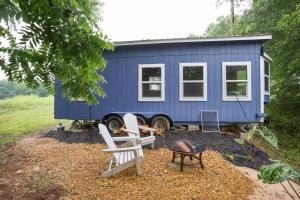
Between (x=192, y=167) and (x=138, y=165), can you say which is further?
(x=192, y=167)

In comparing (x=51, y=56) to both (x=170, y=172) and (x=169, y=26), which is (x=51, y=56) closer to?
(x=170, y=172)

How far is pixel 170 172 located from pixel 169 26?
3318 centimetres

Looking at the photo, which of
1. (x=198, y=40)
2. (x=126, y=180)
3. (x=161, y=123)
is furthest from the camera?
(x=161, y=123)

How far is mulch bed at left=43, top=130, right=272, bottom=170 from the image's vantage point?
544cm

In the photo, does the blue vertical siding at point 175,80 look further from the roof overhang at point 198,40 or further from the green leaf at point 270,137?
the green leaf at point 270,137

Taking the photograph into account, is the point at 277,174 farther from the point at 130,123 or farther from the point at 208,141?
the point at 208,141

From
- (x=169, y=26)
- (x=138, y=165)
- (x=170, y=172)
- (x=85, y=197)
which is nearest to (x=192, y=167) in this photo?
(x=170, y=172)

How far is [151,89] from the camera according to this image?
28.5 ft

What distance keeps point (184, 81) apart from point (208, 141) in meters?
2.28

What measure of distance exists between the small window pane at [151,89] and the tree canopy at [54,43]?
6879 mm

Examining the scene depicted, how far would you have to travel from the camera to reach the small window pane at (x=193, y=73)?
27.5 ft

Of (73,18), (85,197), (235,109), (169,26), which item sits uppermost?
(169,26)

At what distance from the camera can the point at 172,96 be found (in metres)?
8.47

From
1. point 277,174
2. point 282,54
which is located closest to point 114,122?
point 282,54
